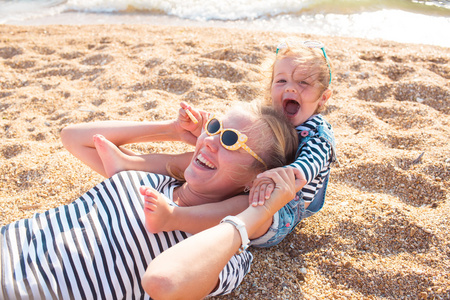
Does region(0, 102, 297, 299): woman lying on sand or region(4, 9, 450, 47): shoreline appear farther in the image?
region(4, 9, 450, 47): shoreline

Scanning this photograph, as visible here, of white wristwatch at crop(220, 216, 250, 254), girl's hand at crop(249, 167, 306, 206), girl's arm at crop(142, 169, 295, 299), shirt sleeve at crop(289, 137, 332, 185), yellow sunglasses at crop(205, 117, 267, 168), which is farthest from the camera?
shirt sleeve at crop(289, 137, 332, 185)

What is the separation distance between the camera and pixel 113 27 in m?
7.58

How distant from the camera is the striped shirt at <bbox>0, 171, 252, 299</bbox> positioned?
1846mm

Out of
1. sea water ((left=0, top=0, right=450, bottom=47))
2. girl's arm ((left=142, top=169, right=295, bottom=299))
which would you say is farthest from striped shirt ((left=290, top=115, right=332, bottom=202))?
sea water ((left=0, top=0, right=450, bottom=47))

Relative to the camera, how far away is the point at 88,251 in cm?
193

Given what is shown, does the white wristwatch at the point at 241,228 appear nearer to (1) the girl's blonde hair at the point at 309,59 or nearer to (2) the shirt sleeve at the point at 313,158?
(2) the shirt sleeve at the point at 313,158

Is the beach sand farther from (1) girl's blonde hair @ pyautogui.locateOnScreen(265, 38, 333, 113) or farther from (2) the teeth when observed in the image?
(2) the teeth

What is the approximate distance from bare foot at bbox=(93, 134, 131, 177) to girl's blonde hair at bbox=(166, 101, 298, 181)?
789 mm

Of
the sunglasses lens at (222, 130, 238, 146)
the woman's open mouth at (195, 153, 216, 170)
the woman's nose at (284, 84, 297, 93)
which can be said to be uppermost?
the woman's nose at (284, 84, 297, 93)

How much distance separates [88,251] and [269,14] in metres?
7.97

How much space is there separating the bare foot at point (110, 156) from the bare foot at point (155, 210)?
0.61 metres

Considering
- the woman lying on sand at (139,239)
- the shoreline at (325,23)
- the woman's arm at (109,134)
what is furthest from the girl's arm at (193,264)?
the shoreline at (325,23)

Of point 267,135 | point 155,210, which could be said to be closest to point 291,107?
point 267,135

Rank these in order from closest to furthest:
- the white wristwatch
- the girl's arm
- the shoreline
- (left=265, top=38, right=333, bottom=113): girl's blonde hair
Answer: the girl's arm < the white wristwatch < (left=265, top=38, right=333, bottom=113): girl's blonde hair < the shoreline
